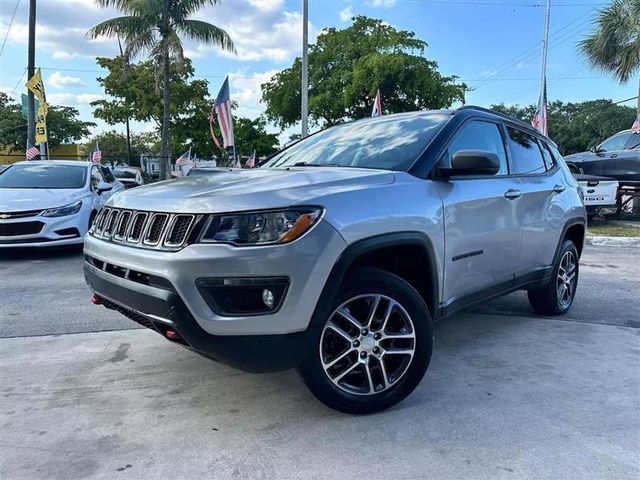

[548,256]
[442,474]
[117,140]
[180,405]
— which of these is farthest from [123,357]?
[117,140]

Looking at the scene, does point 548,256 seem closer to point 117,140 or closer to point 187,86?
point 187,86

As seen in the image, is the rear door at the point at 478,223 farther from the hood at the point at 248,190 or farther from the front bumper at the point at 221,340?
the front bumper at the point at 221,340

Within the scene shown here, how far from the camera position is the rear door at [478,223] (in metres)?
3.28

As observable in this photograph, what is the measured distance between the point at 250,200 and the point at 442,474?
1.58m

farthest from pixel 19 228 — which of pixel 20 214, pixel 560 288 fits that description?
pixel 560 288

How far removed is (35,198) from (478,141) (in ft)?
21.7

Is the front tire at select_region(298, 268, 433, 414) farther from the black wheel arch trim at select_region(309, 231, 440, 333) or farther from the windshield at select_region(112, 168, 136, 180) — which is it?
the windshield at select_region(112, 168, 136, 180)

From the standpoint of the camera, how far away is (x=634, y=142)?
41.0 ft

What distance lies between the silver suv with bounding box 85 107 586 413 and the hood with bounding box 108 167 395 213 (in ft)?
0.03

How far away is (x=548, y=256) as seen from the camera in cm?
448

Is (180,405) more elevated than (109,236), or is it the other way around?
(109,236)

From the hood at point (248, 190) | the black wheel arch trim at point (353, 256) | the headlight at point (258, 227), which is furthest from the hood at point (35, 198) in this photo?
the black wheel arch trim at point (353, 256)

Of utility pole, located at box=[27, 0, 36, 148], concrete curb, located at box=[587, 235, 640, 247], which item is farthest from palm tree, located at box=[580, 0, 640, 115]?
utility pole, located at box=[27, 0, 36, 148]

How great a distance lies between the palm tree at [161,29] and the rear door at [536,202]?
1820 centimetres
